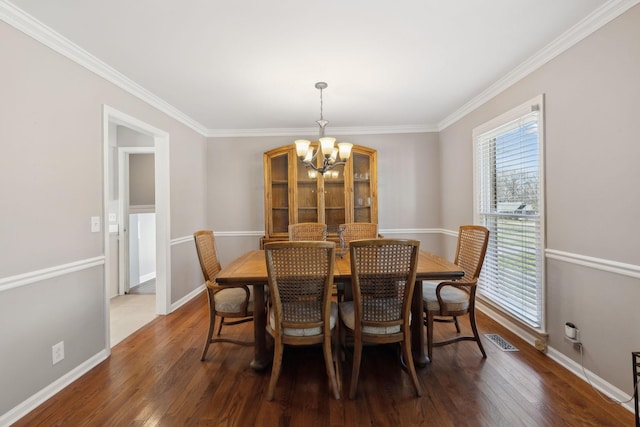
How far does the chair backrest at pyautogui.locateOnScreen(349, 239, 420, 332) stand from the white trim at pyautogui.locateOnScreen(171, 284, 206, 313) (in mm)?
2624

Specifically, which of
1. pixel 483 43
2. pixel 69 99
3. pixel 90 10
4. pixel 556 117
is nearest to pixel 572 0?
pixel 483 43

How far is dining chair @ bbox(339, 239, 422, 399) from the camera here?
1773mm

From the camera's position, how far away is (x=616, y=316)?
5.91 feet

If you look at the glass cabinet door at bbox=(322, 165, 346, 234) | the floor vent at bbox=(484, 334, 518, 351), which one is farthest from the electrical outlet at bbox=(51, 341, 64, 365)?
the floor vent at bbox=(484, 334, 518, 351)

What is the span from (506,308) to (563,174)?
1410mm

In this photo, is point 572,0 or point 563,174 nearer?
point 572,0

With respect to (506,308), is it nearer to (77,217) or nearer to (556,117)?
(556,117)

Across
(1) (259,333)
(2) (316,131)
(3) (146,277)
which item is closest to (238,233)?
(3) (146,277)

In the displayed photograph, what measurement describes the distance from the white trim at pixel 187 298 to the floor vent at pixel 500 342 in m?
3.42

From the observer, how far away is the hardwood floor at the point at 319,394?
1.68 meters

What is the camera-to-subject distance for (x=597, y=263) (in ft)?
6.26

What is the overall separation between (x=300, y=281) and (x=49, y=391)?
6.00 ft

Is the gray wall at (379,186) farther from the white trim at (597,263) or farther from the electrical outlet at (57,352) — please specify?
the electrical outlet at (57,352)

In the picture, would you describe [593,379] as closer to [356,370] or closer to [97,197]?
[356,370]
